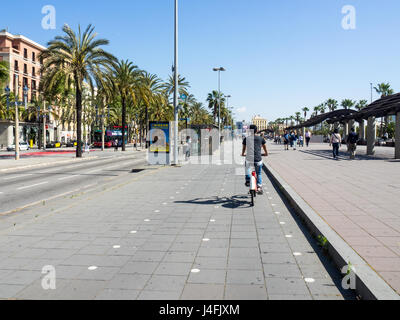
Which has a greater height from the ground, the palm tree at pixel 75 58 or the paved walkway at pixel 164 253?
the palm tree at pixel 75 58

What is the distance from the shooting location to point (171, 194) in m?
10.7

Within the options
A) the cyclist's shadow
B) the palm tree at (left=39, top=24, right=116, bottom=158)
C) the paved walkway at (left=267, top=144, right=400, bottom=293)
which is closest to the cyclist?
the cyclist's shadow

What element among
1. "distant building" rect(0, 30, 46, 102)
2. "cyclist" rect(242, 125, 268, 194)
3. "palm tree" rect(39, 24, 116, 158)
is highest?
"distant building" rect(0, 30, 46, 102)

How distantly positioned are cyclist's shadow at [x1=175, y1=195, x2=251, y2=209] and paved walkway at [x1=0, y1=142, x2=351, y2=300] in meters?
0.02

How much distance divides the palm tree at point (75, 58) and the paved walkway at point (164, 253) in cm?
2185

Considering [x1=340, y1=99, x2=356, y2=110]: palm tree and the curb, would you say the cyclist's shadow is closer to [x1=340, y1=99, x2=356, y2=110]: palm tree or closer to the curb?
the curb

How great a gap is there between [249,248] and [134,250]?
167cm

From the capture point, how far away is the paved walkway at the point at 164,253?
12.8 feet

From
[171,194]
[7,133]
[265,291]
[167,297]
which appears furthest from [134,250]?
[7,133]

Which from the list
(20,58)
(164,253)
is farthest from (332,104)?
(164,253)

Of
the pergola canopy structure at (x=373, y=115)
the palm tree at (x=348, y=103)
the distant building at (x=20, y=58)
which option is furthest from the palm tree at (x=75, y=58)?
the palm tree at (x=348, y=103)

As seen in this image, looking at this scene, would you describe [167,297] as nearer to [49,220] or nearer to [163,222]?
[163,222]

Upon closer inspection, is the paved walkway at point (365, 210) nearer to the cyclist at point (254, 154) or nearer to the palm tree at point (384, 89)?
the cyclist at point (254, 154)

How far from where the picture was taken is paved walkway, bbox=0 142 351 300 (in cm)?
389
